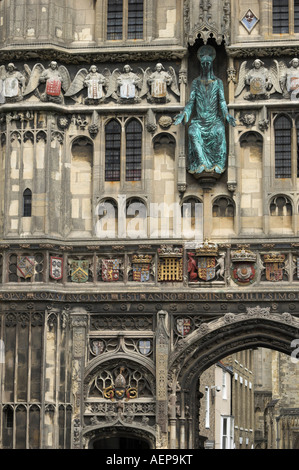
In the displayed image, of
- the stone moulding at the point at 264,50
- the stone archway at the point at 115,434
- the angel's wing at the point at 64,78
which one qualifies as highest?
the stone moulding at the point at 264,50

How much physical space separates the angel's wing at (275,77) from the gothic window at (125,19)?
415 cm

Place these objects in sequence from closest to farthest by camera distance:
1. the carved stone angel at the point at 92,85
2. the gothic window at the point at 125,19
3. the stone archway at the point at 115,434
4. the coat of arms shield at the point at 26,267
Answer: the stone archway at the point at 115,434 → the coat of arms shield at the point at 26,267 → the carved stone angel at the point at 92,85 → the gothic window at the point at 125,19

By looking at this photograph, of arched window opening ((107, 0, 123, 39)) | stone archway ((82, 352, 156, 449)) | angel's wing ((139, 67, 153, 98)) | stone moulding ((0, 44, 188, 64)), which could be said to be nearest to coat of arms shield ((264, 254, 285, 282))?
stone archway ((82, 352, 156, 449))

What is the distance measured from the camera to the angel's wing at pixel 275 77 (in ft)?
136

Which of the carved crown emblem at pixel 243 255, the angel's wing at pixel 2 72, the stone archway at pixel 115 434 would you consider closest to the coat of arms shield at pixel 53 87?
the angel's wing at pixel 2 72

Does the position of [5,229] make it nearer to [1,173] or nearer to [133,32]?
[1,173]

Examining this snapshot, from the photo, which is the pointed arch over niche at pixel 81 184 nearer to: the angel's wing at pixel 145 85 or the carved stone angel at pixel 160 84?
the angel's wing at pixel 145 85

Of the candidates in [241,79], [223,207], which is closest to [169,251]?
[223,207]

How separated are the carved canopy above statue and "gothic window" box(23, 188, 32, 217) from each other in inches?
256

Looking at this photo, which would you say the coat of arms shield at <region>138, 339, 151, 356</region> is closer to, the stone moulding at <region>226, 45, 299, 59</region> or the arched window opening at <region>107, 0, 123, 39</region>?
the stone moulding at <region>226, 45, 299, 59</region>

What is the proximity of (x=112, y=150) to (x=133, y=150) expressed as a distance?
25.0 inches

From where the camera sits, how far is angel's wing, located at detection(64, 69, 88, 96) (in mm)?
42281

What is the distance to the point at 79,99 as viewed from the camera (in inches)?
1668
